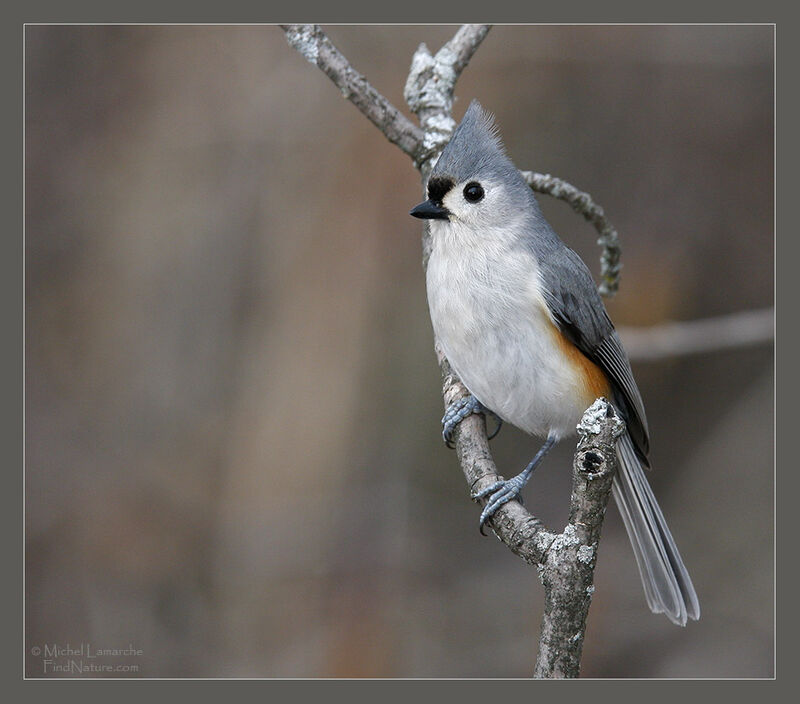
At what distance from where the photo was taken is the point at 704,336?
3.29 m

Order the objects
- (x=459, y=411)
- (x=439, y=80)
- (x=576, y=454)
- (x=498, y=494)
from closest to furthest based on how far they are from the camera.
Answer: (x=576, y=454) < (x=498, y=494) < (x=459, y=411) < (x=439, y=80)

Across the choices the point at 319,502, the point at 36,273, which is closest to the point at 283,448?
the point at 319,502

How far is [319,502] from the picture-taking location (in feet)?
12.2

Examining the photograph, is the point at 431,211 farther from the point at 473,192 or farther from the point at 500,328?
the point at 500,328

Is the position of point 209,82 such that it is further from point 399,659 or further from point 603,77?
point 399,659

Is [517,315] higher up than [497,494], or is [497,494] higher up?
[517,315]

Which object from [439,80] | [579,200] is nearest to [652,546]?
[579,200]

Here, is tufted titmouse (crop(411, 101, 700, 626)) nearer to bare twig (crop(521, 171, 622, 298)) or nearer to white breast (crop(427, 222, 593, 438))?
white breast (crop(427, 222, 593, 438))

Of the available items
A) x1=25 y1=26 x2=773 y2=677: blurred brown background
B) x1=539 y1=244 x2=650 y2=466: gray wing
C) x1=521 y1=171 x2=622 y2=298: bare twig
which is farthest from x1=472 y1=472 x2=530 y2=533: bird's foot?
x1=25 y1=26 x2=773 y2=677: blurred brown background

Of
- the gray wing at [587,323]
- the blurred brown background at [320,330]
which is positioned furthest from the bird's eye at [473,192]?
the blurred brown background at [320,330]

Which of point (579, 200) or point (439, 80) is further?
point (439, 80)

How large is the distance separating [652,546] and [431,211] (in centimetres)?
124

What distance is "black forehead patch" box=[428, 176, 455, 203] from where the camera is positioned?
2.49 m

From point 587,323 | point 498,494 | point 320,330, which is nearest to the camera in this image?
point 498,494
